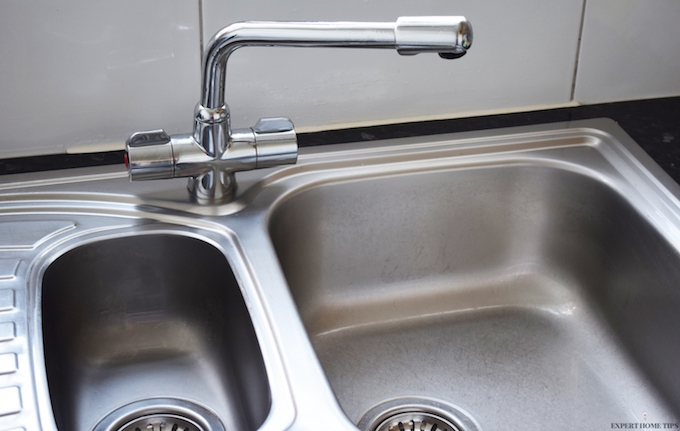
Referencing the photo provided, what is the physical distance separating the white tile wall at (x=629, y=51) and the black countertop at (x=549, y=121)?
0.02 m

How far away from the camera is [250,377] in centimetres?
71

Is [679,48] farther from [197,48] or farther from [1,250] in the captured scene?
[1,250]

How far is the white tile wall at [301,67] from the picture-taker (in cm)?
87

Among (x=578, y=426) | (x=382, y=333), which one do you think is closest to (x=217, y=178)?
(x=382, y=333)

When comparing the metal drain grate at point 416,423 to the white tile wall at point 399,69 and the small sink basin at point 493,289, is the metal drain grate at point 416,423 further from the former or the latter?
the white tile wall at point 399,69

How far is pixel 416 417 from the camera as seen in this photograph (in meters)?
0.86

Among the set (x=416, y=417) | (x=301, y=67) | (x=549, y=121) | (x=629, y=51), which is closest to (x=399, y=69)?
(x=301, y=67)

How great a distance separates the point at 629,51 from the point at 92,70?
2.58 ft

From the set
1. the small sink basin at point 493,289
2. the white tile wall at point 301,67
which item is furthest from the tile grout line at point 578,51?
the small sink basin at point 493,289

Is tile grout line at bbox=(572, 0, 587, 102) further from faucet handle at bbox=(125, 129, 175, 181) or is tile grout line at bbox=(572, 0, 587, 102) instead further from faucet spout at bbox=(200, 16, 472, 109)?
faucet handle at bbox=(125, 129, 175, 181)

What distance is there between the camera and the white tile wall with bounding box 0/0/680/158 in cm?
87

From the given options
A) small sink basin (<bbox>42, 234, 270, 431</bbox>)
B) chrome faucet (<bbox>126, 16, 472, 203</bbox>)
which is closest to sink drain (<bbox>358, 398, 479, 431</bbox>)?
small sink basin (<bbox>42, 234, 270, 431</bbox>)

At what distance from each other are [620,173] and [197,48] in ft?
1.91

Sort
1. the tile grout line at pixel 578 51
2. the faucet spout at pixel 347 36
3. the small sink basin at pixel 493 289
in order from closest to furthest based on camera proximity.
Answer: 1. the faucet spout at pixel 347 36
2. the small sink basin at pixel 493 289
3. the tile grout line at pixel 578 51
